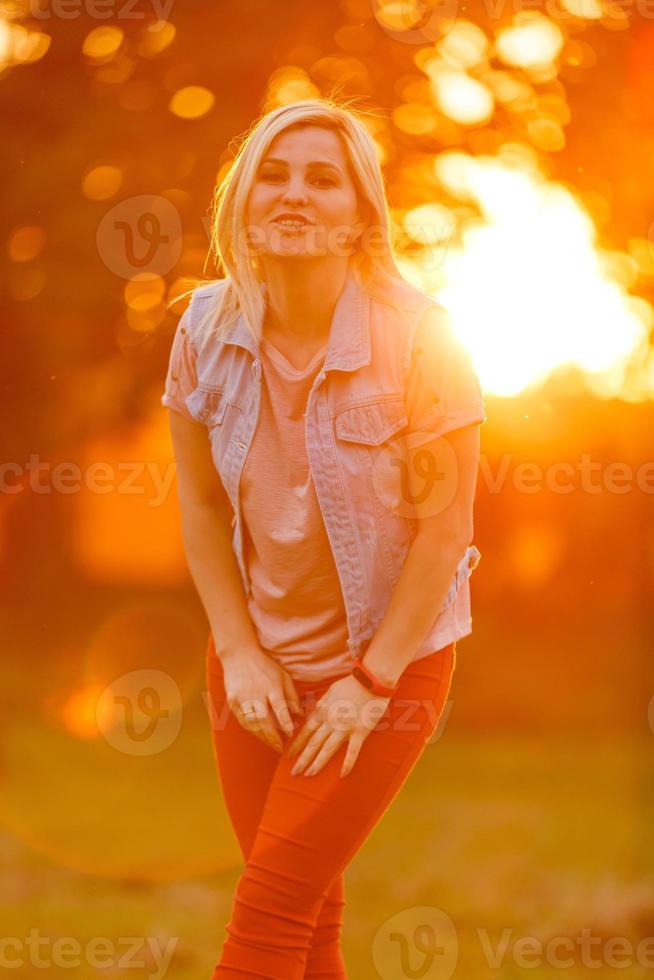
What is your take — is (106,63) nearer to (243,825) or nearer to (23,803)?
(23,803)

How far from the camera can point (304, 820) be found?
2.02 m

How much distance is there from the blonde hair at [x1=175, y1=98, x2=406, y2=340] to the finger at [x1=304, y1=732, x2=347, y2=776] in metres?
0.71

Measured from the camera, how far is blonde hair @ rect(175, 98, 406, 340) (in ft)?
6.94

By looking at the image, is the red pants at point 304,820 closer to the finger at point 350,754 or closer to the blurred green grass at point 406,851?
the finger at point 350,754

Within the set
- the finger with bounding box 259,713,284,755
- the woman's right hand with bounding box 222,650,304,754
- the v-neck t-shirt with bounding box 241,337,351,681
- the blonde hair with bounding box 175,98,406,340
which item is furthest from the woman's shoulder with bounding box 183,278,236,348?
the finger with bounding box 259,713,284,755

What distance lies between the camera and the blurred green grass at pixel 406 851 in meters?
5.29

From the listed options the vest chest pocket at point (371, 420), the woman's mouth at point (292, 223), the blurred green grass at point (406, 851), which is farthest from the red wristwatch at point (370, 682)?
the blurred green grass at point (406, 851)

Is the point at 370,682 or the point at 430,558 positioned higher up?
the point at 430,558

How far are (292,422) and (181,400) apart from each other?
Result: 245 millimetres

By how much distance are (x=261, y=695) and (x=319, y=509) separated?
343mm

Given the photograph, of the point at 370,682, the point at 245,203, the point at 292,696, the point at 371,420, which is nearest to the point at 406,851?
the point at 292,696

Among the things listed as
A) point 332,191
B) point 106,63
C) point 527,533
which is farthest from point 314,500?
point 527,533

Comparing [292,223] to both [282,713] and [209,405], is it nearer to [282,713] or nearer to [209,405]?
[209,405]

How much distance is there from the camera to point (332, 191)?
2.12 m
